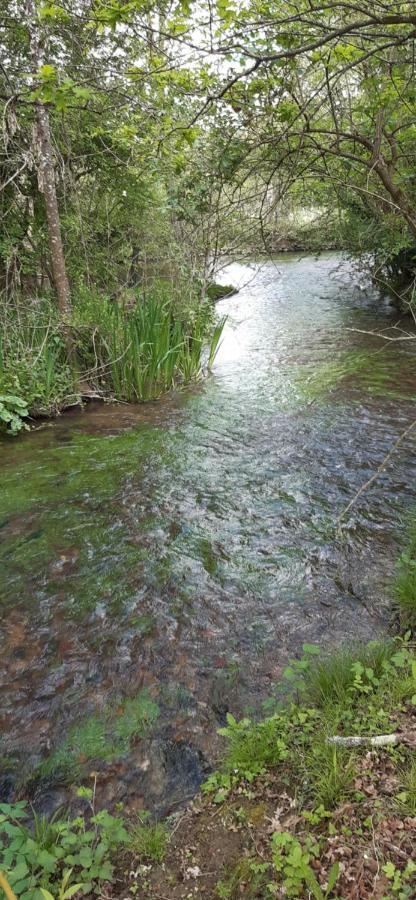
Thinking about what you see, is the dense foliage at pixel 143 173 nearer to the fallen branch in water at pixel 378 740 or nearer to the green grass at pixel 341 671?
the green grass at pixel 341 671

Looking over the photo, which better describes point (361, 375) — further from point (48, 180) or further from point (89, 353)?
point (48, 180)

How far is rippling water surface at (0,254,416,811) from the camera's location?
2244 mm

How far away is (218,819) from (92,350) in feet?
17.8

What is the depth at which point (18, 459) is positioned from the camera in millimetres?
4859

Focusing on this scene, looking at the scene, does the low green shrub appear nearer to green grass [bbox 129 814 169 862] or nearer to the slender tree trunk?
green grass [bbox 129 814 169 862]

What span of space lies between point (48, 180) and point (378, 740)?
6171mm

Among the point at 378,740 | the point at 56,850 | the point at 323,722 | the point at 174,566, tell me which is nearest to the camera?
the point at 56,850

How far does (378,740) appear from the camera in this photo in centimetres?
183

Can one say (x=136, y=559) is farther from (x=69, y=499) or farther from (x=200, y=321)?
(x=200, y=321)

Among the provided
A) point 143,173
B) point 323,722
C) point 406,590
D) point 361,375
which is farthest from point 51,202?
point 323,722

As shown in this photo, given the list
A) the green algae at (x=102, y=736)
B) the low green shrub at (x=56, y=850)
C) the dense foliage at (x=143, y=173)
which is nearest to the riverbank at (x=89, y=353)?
the dense foliage at (x=143, y=173)

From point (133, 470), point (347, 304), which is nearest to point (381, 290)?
point (347, 304)

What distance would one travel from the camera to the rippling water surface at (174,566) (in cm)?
224

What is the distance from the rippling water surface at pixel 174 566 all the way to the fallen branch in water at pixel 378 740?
588mm
